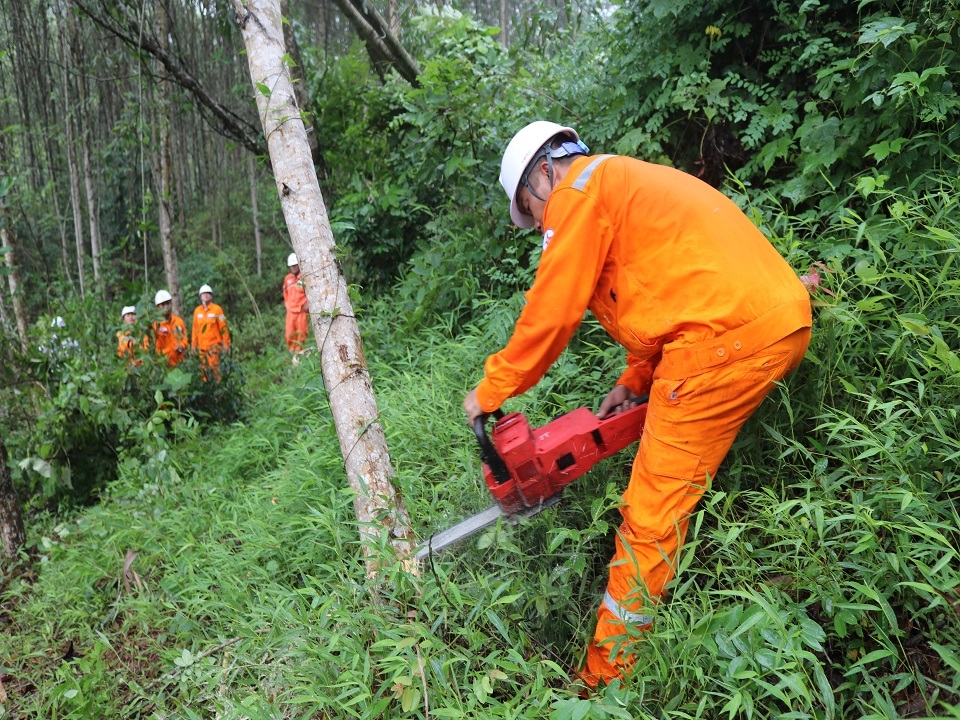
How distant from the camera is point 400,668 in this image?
1854 mm

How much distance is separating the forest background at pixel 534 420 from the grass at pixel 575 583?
2 centimetres

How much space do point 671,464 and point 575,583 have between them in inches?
27.6

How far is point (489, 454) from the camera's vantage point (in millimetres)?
2061

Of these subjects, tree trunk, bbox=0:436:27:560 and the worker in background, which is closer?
tree trunk, bbox=0:436:27:560

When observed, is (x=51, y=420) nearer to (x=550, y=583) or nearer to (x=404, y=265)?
(x=404, y=265)

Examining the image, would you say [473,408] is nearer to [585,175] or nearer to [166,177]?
[585,175]

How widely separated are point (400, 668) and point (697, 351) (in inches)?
52.9

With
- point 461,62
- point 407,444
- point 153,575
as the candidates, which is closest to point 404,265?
point 461,62

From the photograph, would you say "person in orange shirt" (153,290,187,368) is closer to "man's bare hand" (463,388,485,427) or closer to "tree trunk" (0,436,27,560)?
"tree trunk" (0,436,27,560)

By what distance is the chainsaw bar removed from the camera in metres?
2.21

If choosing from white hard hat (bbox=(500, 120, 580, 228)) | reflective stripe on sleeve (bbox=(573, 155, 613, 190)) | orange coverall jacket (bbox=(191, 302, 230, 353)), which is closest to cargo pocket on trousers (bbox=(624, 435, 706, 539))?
reflective stripe on sleeve (bbox=(573, 155, 613, 190))

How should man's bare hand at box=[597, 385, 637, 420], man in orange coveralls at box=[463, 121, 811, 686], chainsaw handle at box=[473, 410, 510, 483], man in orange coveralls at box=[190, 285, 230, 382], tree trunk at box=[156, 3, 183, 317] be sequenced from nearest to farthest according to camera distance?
man in orange coveralls at box=[463, 121, 811, 686]
chainsaw handle at box=[473, 410, 510, 483]
man's bare hand at box=[597, 385, 637, 420]
man in orange coveralls at box=[190, 285, 230, 382]
tree trunk at box=[156, 3, 183, 317]

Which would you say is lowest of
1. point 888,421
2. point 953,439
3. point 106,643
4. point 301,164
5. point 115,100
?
point 953,439

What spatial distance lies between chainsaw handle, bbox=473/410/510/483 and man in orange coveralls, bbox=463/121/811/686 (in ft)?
0.15
